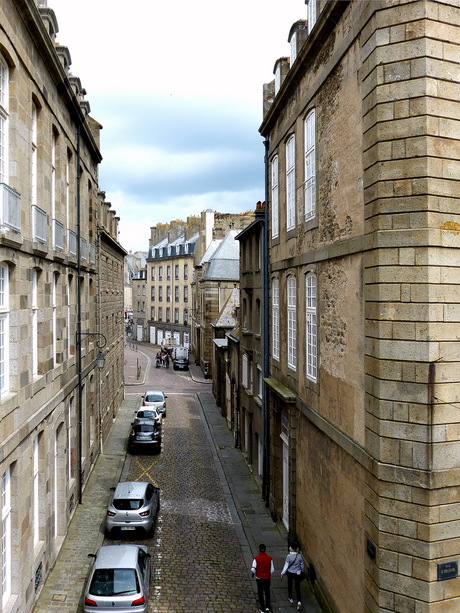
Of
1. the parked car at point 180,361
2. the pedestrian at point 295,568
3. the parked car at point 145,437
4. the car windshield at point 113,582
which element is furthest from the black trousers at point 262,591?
the parked car at point 180,361

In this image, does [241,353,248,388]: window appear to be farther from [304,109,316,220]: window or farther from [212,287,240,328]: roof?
[304,109,316,220]: window

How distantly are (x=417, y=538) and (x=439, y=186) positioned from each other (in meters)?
5.42

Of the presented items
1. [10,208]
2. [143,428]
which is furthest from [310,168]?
[143,428]

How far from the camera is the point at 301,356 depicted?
13.4 m

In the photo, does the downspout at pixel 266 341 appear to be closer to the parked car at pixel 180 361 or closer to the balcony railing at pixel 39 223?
the balcony railing at pixel 39 223

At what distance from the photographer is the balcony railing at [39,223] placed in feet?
36.0

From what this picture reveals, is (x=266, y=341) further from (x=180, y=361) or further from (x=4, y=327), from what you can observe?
(x=180, y=361)

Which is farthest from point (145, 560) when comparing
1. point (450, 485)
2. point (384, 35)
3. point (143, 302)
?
point (143, 302)

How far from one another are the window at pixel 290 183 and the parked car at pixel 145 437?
42.8 feet

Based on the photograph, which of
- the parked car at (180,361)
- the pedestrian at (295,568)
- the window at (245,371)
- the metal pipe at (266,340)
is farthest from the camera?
the parked car at (180,361)

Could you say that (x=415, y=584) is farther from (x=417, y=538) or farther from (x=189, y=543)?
(x=189, y=543)

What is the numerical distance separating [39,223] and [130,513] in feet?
27.8

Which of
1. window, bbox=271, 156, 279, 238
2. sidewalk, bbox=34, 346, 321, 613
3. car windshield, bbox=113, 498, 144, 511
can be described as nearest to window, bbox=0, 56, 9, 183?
window, bbox=271, 156, 279, 238

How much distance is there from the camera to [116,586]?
10188mm
